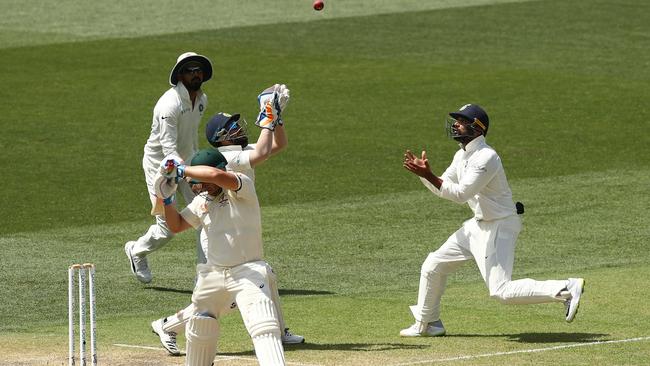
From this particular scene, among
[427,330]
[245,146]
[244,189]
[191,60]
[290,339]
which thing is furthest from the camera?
[191,60]

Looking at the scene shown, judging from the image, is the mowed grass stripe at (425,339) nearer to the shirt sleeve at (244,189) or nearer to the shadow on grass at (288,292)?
the shadow on grass at (288,292)

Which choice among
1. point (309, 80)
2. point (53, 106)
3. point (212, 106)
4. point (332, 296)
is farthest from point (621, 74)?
point (332, 296)

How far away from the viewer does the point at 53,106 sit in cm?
2716

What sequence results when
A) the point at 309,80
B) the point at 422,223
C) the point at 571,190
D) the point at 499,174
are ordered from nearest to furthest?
the point at 499,174
the point at 422,223
the point at 571,190
the point at 309,80

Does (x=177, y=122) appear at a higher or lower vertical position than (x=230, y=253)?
higher

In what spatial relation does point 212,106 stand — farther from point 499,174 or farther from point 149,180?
point 499,174

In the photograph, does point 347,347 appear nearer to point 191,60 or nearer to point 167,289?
point 167,289

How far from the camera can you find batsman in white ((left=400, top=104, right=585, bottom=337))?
42.9 ft

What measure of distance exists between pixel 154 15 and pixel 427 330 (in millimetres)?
24242

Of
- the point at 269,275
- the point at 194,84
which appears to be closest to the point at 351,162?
the point at 194,84

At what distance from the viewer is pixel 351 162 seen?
22812 mm

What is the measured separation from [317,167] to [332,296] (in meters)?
7.31

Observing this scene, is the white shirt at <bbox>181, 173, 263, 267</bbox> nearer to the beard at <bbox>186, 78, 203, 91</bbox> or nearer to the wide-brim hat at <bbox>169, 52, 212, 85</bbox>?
the wide-brim hat at <bbox>169, 52, 212, 85</bbox>

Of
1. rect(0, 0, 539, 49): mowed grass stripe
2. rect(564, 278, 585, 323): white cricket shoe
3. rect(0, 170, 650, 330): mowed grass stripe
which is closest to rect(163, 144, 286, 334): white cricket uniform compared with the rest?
rect(0, 170, 650, 330): mowed grass stripe
